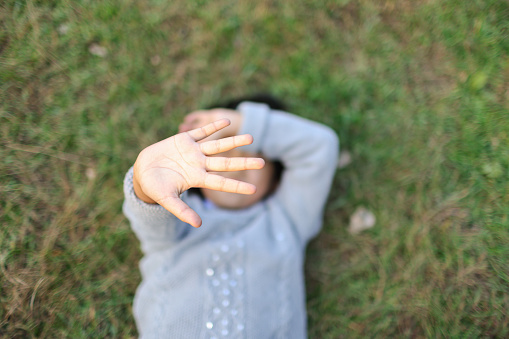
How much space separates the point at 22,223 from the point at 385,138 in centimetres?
255

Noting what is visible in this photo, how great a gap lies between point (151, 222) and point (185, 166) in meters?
0.43

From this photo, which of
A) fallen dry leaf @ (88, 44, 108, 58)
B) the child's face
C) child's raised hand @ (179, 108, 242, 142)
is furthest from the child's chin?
fallen dry leaf @ (88, 44, 108, 58)

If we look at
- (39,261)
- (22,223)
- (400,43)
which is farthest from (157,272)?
(400,43)

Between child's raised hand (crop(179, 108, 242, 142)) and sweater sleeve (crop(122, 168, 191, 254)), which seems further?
child's raised hand (crop(179, 108, 242, 142))

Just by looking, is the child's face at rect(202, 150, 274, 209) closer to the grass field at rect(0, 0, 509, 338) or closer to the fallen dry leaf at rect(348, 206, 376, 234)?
the grass field at rect(0, 0, 509, 338)

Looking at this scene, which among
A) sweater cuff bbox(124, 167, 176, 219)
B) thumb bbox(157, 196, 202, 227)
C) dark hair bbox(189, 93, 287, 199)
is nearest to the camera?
thumb bbox(157, 196, 202, 227)

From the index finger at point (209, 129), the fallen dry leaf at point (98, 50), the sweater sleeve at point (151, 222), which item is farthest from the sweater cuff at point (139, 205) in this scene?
the fallen dry leaf at point (98, 50)

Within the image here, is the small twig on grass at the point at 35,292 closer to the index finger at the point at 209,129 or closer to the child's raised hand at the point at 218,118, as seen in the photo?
the child's raised hand at the point at 218,118

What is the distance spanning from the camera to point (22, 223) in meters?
2.13

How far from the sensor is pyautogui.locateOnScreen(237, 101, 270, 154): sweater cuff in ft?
7.12

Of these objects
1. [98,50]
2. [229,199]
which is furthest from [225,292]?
[98,50]

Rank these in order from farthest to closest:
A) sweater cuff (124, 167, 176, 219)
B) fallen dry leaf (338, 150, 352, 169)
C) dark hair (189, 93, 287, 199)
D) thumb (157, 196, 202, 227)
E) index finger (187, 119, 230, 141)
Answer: fallen dry leaf (338, 150, 352, 169) → dark hair (189, 93, 287, 199) → sweater cuff (124, 167, 176, 219) → index finger (187, 119, 230, 141) → thumb (157, 196, 202, 227)

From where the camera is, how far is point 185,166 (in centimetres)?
138

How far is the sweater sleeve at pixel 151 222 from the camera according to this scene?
1.53 meters
